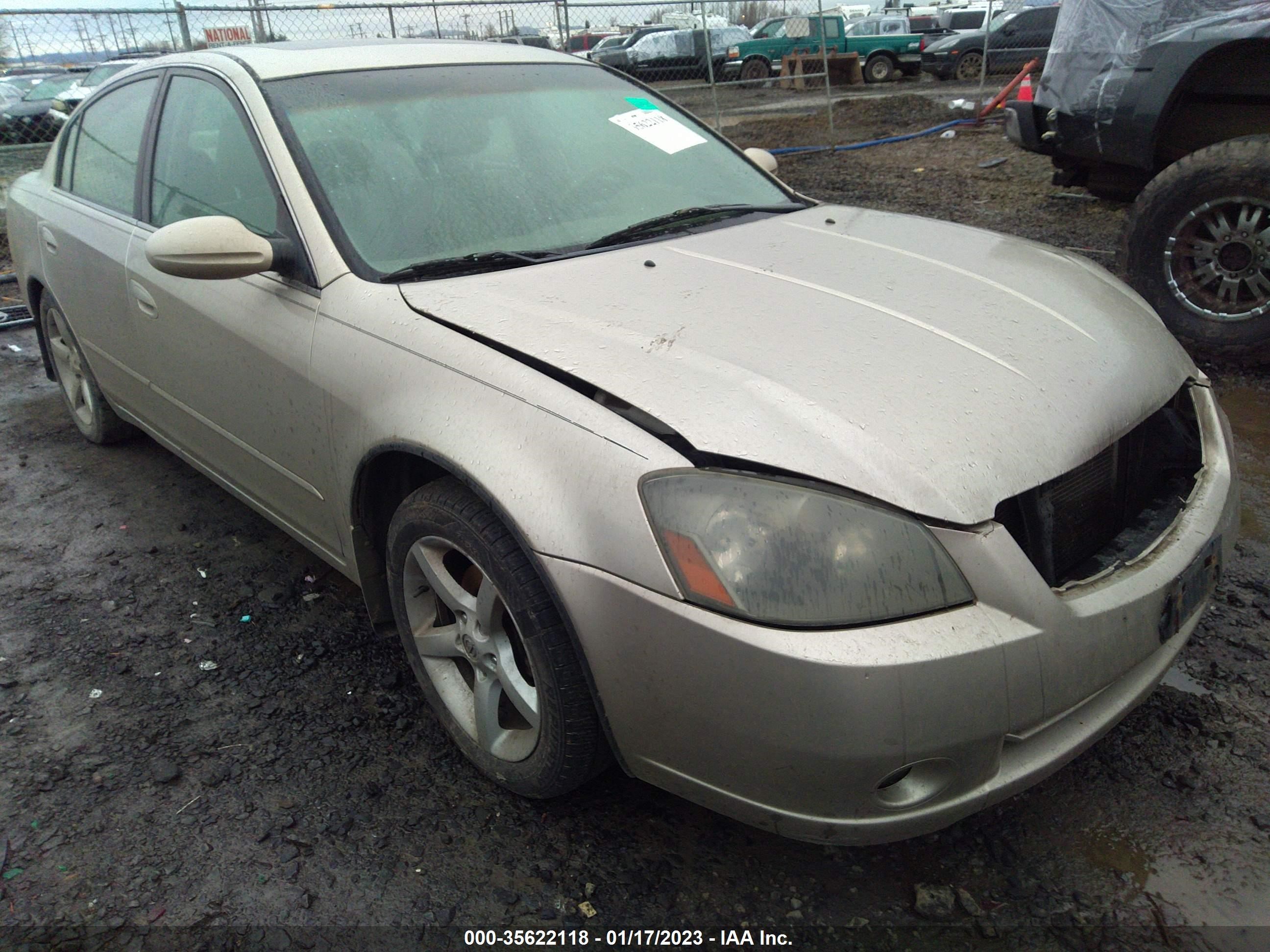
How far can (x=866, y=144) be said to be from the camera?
1180cm

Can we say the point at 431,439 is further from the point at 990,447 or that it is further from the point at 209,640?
the point at 209,640

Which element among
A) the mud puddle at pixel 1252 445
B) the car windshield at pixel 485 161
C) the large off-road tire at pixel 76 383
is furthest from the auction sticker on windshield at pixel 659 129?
the large off-road tire at pixel 76 383

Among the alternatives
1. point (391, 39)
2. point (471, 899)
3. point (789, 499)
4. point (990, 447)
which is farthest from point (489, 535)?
point (391, 39)

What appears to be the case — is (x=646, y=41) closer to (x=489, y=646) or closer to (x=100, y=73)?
(x=100, y=73)

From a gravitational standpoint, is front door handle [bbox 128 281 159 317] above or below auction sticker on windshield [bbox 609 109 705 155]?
below

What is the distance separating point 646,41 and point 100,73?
8670 millimetres

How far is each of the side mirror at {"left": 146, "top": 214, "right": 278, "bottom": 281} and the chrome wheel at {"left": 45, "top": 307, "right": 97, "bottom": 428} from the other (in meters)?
1.93

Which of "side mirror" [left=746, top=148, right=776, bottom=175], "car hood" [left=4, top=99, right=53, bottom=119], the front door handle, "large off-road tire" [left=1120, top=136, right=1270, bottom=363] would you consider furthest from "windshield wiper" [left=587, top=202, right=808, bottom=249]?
"car hood" [left=4, top=99, right=53, bottom=119]

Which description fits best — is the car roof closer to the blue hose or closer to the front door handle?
the front door handle

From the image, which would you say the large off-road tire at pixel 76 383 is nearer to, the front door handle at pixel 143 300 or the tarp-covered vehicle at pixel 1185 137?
the front door handle at pixel 143 300

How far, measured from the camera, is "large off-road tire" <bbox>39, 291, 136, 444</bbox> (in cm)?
396

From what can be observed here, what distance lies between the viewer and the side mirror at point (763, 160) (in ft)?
11.0

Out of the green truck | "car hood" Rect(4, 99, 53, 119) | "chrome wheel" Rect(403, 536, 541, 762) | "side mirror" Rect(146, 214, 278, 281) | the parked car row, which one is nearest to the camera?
"chrome wheel" Rect(403, 536, 541, 762)

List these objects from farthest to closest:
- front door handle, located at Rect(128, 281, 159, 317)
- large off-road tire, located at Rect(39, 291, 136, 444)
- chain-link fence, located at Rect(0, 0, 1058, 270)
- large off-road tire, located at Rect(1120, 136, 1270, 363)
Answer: chain-link fence, located at Rect(0, 0, 1058, 270) < large off-road tire, located at Rect(1120, 136, 1270, 363) < large off-road tire, located at Rect(39, 291, 136, 444) < front door handle, located at Rect(128, 281, 159, 317)
